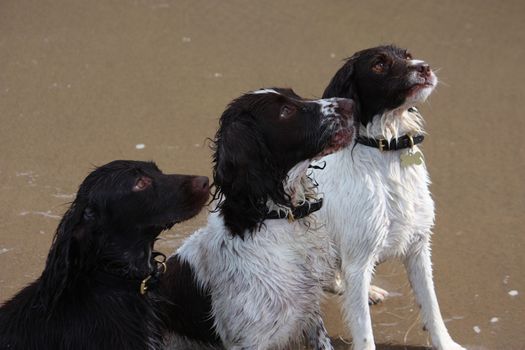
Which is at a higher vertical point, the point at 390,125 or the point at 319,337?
the point at 390,125

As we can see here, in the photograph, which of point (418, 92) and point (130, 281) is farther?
point (418, 92)

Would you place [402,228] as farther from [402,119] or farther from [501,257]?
[501,257]

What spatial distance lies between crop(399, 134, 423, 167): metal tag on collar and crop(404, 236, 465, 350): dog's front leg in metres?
0.45

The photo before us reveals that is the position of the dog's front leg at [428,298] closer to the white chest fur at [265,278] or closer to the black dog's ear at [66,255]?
the white chest fur at [265,278]

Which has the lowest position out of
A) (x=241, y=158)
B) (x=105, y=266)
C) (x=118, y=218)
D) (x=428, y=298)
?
(x=428, y=298)

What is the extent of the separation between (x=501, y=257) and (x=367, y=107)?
1542mm

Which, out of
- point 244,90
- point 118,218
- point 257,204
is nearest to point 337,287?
point 257,204

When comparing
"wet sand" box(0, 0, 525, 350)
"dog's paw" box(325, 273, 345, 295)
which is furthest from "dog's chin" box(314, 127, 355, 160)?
"wet sand" box(0, 0, 525, 350)

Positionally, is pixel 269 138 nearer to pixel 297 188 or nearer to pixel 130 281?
pixel 297 188

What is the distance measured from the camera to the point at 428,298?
171 inches

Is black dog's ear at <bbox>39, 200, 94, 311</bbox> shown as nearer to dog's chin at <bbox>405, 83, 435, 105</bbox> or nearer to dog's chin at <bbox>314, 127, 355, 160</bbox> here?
dog's chin at <bbox>314, 127, 355, 160</bbox>

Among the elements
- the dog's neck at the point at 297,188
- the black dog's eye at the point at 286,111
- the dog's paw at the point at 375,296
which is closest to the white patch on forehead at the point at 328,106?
the black dog's eye at the point at 286,111

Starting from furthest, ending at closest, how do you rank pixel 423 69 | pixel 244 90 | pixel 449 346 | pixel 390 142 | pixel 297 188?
1. pixel 244 90
2. pixel 449 346
3. pixel 390 142
4. pixel 423 69
5. pixel 297 188

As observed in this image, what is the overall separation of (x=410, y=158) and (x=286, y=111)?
80cm
